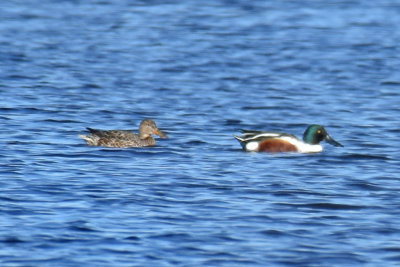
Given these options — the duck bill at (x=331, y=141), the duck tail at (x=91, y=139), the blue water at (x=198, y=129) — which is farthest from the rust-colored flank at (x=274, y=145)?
the duck tail at (x=91, y=139)

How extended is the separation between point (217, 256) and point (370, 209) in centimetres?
251

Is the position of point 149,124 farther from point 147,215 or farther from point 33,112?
point 147,215

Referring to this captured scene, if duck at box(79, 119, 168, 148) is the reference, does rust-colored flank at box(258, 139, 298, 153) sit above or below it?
below

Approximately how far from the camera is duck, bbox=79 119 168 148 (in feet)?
49.9

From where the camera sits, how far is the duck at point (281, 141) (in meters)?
15.3

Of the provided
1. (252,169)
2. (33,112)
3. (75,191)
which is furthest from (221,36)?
(75,191)

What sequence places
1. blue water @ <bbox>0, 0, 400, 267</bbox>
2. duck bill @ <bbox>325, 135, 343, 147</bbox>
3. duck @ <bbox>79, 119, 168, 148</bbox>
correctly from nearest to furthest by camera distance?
blue water @ <bbox>0, 0, 400, 267</bbox> → duck @ <bbox>79, 119, 168, 148</bbox> → duck bill @ <bbox>325, 135, 343, 147</bbox>

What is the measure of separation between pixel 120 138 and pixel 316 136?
8.68ft

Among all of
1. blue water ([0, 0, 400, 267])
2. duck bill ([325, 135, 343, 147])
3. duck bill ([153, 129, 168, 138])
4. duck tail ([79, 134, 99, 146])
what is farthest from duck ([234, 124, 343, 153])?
duck tail ([79, 134, 99, 146])

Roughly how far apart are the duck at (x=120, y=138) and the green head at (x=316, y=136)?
206cm

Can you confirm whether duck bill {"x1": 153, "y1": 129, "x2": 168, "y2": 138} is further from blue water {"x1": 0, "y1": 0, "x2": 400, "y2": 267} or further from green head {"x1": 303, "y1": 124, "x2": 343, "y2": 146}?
green head {"x1": 303, "y1": 124, "x2": 343, "y2": 146}

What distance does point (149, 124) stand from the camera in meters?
15.8

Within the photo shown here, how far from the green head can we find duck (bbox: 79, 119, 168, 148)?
206cm

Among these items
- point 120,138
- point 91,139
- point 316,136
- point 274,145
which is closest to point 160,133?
point 120,138
